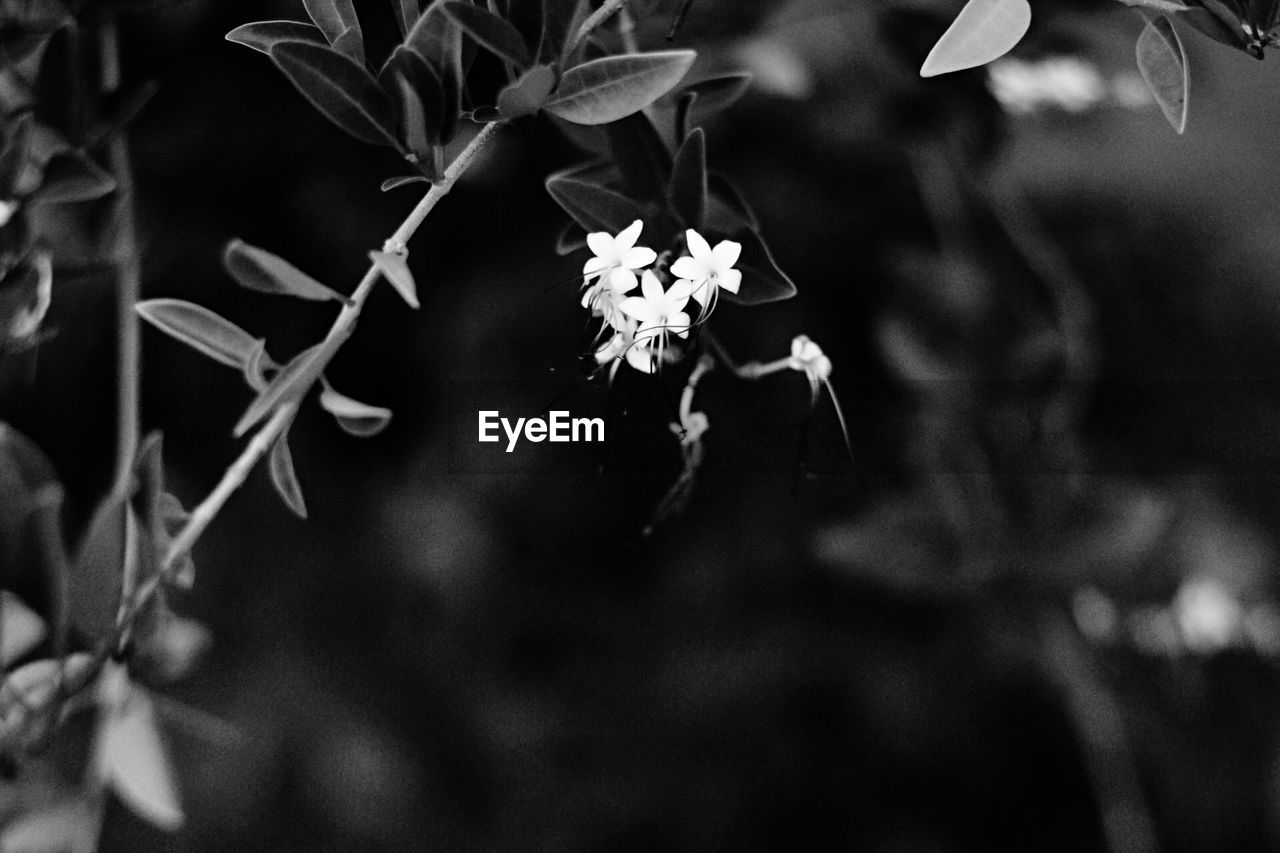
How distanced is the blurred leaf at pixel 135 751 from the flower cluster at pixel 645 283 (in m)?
0.26

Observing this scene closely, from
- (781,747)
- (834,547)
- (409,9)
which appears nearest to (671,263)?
(409,9)

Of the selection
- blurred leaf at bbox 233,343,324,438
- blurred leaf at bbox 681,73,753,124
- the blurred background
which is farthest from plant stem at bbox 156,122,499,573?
the blurred background

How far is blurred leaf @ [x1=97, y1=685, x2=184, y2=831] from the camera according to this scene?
0.39 metres

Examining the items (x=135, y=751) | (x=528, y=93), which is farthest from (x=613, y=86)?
(x=135, y=751)

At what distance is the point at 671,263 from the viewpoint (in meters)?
0.41

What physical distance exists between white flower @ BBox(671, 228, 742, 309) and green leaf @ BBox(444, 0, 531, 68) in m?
0.09

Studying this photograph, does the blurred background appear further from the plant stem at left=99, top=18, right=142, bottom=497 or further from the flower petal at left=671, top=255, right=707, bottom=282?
the flower petal at left=671, top=255, right=707, bottom=282

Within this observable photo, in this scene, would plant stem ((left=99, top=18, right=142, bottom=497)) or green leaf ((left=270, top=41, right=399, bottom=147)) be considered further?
plant stem ((left=99, top=18, right=142, bottom=497))

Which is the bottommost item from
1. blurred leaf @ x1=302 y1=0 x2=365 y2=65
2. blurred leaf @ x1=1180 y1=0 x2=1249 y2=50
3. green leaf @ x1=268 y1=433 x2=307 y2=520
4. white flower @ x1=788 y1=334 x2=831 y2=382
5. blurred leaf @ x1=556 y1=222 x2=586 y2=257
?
white flower @ x1=788 y1=334 x2=831 y2=382

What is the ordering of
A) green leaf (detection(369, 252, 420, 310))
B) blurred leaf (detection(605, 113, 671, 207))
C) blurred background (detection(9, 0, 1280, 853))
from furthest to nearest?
blurred background (detection(9, 0, 1280, 853))
blurred leaf (detection(605, 113, 671, 207))
green leaf (detection(369, 252, 420, 310))

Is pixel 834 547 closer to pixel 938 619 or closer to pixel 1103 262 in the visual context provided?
pixel 938 619

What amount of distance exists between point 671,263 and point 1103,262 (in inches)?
15.9

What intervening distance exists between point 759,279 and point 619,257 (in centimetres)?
6

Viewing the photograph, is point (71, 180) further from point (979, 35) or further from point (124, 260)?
point (979, 35)
